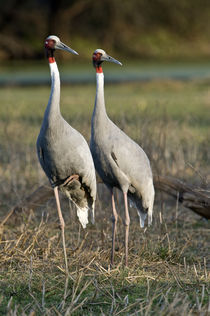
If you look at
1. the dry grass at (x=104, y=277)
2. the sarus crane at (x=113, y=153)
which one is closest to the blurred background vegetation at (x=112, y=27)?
the dry grass at (x=104, y=277)

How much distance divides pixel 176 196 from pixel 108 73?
19.6 meters

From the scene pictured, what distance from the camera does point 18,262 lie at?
3.50 meters

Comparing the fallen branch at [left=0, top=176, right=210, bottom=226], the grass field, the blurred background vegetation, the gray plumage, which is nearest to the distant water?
the blurred background vegetation

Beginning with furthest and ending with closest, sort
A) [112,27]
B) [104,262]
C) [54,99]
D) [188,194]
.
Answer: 1. [112,27]
2. [188,194]
3. [104,262]
4. [54,99]

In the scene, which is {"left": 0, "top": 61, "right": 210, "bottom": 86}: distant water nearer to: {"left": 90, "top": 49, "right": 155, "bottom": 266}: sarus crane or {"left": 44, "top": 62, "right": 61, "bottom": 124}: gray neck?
{"left": 90, "top": 49, "right": 155, "bottom": 266}: sarus crane

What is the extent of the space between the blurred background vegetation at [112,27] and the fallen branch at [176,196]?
16.3m

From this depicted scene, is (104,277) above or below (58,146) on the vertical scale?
below

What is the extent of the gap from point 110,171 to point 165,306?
0.87 metres

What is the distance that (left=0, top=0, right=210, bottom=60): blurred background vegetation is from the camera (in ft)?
75.0

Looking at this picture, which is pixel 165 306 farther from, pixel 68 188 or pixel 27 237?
pixel 27 237

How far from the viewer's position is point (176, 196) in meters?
4.27

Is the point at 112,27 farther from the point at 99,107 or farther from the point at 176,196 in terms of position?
the point at 99,107

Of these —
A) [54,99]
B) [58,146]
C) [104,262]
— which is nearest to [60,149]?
[58,146]

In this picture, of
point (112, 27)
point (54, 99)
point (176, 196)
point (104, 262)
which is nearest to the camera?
point (54, 99)
